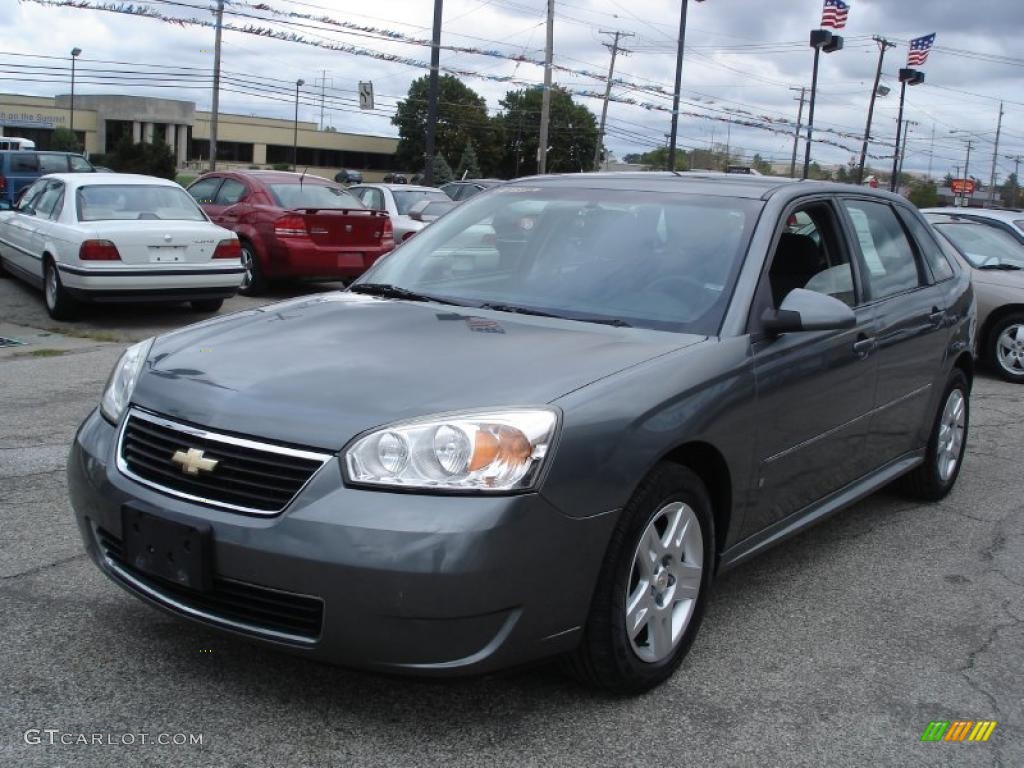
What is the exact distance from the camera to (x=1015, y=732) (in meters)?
3.22

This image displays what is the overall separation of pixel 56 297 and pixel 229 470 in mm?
9159

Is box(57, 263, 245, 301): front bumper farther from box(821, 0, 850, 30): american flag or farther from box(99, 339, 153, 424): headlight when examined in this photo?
box(821, 0, 850, 30): american flag

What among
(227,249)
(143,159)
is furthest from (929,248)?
(143,159)

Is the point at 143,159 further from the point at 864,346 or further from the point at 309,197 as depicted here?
the point at 864,346

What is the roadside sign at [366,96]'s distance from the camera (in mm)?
36562

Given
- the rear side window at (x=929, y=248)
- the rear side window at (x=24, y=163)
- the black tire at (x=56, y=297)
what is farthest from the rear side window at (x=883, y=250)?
the rear side window at (x=24, y=163)

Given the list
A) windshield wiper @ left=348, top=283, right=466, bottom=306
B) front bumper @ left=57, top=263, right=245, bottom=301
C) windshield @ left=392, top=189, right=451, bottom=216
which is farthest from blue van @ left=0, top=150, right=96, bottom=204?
windshield wiper @ left=348, top=283, right=466, bottom=306

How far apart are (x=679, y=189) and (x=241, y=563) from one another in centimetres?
241

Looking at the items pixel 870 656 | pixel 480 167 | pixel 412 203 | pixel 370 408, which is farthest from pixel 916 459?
pixel 480 167

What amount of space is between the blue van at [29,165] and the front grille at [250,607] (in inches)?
969

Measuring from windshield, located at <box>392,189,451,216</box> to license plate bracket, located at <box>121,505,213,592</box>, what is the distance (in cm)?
1438

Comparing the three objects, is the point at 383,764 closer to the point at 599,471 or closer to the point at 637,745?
the point at 637,745

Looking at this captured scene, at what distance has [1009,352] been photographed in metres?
10.4

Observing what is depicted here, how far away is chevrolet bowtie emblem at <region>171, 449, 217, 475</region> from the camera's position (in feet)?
9.52
